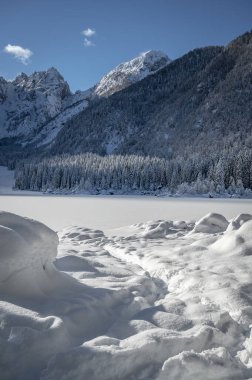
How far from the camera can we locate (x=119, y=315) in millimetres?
5188

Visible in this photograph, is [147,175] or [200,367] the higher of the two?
[147,175]

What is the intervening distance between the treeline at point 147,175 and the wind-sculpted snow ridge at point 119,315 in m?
72.4

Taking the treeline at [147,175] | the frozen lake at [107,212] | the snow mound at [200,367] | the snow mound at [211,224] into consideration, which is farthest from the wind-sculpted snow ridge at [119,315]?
the treeline at [147,175]

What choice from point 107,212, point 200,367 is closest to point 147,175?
point 107,212

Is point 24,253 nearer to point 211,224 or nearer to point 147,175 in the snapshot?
point 211,224

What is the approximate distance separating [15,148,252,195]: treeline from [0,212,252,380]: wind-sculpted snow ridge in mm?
72399

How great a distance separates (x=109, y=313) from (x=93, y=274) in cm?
197

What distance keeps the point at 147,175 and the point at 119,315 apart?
91.7 metres

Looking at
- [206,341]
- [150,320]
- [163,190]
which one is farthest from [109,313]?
[163,190]

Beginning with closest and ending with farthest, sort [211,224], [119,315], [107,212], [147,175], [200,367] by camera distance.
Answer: [200,367] < [119,315] < [211,224] < [107,212] < [147,175]

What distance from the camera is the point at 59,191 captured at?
101062 millimetres

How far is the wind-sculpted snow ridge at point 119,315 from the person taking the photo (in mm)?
3725

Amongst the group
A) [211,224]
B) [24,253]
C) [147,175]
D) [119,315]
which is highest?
[147,175]

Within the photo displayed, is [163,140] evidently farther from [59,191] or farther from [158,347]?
[158,347]
